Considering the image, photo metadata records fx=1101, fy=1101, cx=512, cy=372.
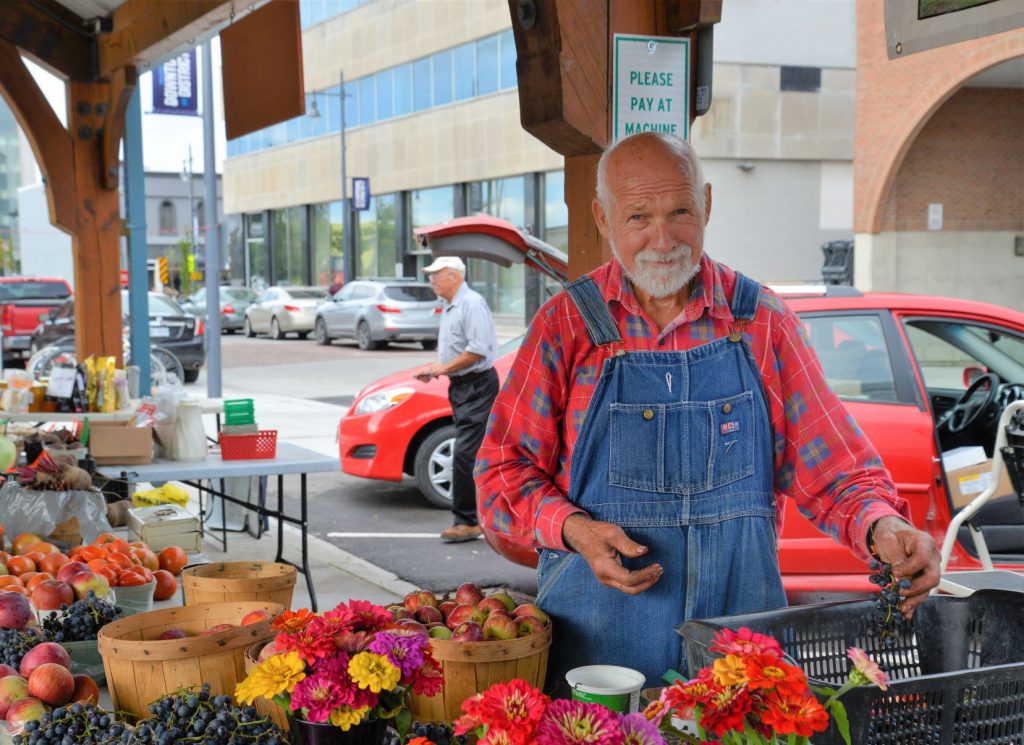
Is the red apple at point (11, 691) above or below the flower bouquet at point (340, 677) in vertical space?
below

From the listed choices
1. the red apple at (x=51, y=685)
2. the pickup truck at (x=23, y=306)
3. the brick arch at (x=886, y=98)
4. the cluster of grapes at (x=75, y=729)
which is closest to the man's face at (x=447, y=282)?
the red apple at (x=51, y=685)

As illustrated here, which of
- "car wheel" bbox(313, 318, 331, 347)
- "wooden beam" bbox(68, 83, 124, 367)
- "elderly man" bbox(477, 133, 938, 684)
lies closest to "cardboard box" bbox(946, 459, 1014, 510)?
"elderly man" bbox(477, 133, 938, 684)

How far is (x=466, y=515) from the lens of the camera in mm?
8031

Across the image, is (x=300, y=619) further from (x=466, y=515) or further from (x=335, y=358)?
(x=335, y=358)

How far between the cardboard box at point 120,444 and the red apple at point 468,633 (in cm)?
405

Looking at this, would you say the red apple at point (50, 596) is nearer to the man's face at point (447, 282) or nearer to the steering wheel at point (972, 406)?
the steering wheel at point (972, 406)

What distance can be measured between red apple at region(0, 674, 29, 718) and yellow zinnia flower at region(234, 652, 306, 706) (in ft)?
3.07

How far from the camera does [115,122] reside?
8.52 m

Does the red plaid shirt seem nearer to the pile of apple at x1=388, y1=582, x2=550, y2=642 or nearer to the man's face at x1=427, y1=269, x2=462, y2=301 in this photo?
the pile of apple at x1=388, y1=582, x2=550, y2=642

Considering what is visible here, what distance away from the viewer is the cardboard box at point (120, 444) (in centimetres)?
595

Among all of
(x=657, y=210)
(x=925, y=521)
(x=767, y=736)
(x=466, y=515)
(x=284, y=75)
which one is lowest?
(x=466, y=515)

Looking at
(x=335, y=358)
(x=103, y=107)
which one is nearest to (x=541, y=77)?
(x=103, y=107)

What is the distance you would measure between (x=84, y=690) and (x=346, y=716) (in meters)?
1.12

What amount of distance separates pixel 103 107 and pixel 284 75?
2.13m
